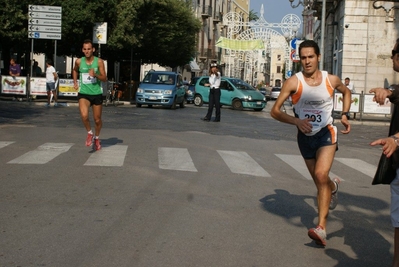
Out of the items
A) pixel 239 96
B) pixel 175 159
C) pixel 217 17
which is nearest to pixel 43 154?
pixel 175 159

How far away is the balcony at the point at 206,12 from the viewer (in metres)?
81.2

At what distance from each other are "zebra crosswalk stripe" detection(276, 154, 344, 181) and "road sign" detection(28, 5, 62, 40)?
19.5m

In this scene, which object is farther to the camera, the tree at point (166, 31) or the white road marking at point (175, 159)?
the tree at point (166, 31)

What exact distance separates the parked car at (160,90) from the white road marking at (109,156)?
18.5 metres

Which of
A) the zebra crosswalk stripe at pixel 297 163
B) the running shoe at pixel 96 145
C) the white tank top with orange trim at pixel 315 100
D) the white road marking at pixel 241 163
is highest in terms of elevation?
the white tank top with orange trim at pixel 315 100

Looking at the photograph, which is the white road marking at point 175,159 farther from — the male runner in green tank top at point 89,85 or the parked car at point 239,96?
the parked car at point 239,96

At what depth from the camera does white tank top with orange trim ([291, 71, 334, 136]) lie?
6762mm

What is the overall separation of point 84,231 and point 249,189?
3.24 metres

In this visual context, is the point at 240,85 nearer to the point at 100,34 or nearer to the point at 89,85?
the point at 100,34

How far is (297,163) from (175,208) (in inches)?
204

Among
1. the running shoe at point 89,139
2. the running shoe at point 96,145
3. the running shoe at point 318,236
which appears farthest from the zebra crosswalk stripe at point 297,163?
the running shoe at point 318,236

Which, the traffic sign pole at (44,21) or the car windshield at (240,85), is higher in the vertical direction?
the traffic sign pole at (44,21)

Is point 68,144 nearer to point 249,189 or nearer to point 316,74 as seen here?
point 249,189

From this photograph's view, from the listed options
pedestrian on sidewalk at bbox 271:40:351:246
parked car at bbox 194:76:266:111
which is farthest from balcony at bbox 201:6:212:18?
pedestrian on sidewalk at bbox 271:40:351:246
